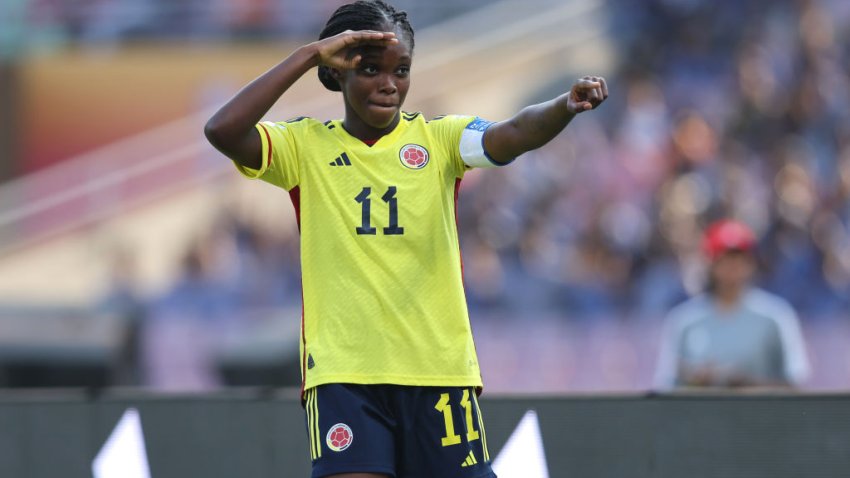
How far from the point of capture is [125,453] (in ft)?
21.0

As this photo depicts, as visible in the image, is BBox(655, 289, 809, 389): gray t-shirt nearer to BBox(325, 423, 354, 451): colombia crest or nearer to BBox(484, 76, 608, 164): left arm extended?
BBox(484, 76, 608, 164): left arm extended

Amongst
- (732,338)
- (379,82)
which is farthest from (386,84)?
(732,338)

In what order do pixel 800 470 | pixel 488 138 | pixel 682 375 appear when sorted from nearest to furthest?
pixel 488 138
pixel 800 470
pixel 682 375

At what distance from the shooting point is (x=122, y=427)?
21.1 feet

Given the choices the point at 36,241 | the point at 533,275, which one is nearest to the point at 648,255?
the point at 533,275

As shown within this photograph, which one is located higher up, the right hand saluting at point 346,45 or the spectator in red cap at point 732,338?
the right hand saluting at point 346,45

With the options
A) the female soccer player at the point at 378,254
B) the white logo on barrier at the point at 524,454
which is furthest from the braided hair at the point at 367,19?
the white logo on barrier at the point at 524,454

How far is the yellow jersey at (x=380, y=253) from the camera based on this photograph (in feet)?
14.4

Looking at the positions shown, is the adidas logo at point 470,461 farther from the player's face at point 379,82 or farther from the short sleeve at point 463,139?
the player's face at point 379,82

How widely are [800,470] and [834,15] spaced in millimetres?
9746

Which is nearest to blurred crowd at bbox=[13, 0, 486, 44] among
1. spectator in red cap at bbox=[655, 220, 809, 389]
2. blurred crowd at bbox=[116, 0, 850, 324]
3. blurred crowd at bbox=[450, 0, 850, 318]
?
blurred crowd at bbox=[116, 0, 850, 324]

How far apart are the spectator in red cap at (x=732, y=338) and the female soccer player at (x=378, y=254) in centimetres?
266

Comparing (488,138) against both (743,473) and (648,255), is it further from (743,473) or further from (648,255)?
(648,255)

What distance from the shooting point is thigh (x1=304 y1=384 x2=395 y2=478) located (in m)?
4.30
